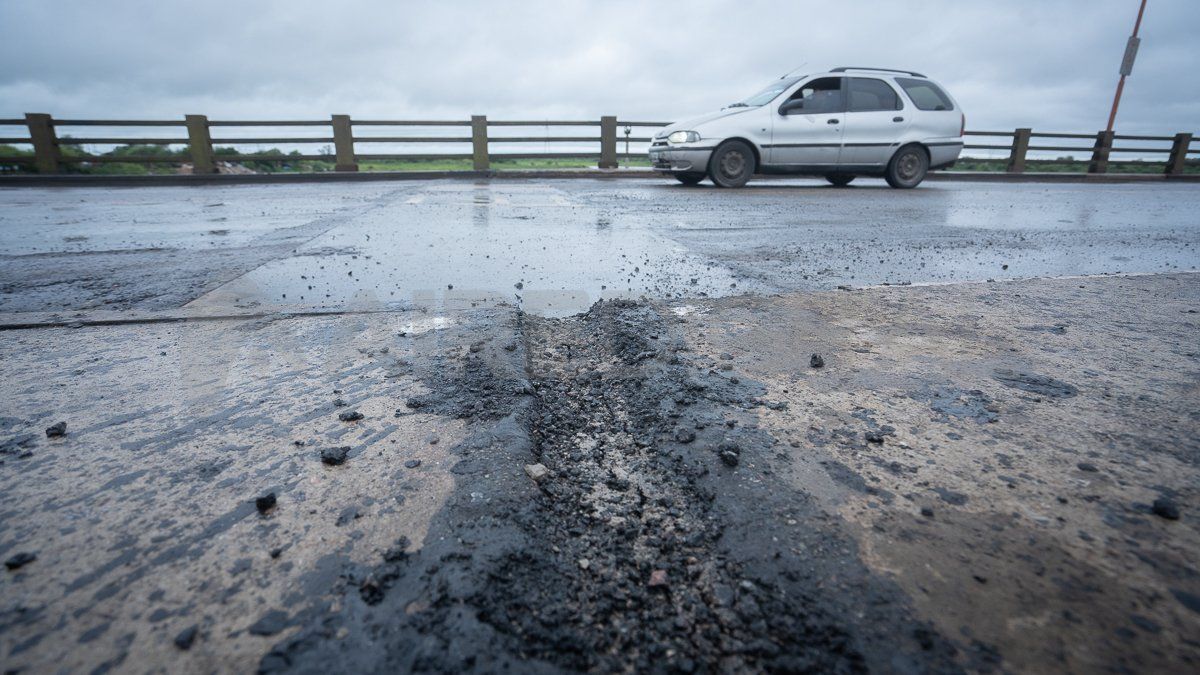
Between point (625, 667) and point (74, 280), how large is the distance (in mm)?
3638

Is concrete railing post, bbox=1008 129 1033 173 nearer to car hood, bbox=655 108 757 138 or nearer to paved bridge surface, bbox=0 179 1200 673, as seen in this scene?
car hood, bbox=655 108 757 138

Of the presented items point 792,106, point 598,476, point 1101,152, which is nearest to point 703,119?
point 792,106

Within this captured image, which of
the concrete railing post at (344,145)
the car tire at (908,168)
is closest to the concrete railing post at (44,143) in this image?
the concrete railing post at (344,145)

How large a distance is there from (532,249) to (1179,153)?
2358 centimetres

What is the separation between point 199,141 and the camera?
13.1 m

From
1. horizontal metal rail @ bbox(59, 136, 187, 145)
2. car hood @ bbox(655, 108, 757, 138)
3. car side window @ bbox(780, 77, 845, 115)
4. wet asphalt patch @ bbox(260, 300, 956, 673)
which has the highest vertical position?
car side window @ bbox(780, 77, 845, 115)

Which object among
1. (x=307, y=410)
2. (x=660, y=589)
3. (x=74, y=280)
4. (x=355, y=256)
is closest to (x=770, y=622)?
(x=660, y=589)

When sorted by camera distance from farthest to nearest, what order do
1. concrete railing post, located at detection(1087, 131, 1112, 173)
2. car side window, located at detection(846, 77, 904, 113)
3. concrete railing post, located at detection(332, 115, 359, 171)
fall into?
concrete railing post, located at detection(1087, 131, 1112, 173) < concrete railing post, located at detection(332, 115, 359, 171) < car side window, located at detection(846, 77, 904, 113)

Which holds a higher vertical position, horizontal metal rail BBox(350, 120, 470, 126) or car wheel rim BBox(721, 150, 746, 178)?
horizontal metal rail BBox(350, 120, 470, 126)

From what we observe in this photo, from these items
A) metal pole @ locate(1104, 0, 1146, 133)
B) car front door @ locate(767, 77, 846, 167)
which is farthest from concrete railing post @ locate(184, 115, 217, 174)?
metal pole @ locate(1104, 0, 1146, 133)

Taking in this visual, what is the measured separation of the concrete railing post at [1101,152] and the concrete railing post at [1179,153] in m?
2.43

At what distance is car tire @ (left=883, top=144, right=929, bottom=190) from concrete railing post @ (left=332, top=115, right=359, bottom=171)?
11703 millimetres

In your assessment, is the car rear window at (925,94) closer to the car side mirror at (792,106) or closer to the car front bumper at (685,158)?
the car side mirror at (792,106)

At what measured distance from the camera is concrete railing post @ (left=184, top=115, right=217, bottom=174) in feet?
42.6
